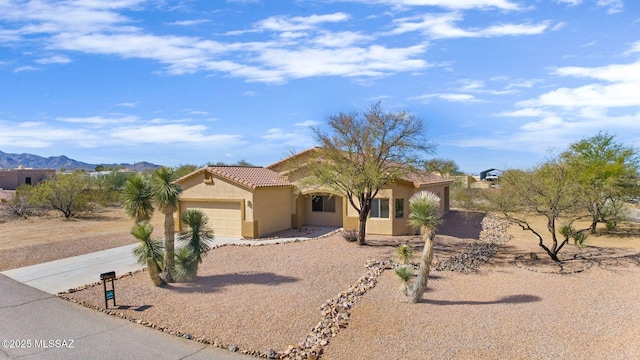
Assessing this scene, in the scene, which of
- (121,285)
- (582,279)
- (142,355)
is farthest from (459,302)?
(121,285)

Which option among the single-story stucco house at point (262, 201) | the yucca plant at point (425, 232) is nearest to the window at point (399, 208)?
the single-story stucco house at point (262, 201)

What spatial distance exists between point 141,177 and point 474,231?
19256 millimetres

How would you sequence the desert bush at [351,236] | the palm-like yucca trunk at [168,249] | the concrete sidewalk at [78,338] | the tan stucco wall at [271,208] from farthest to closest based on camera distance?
the tan stucco wall at [271,208] < the desert bush at [351,236] < the palm-like yucca trunk at [168,249] < the concrete sidewalk at [78,338]

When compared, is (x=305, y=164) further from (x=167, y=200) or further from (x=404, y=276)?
(x=404, y=276)

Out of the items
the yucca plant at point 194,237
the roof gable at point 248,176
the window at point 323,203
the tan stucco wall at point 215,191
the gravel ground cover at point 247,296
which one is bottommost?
the gravel ground cover at point 247,296

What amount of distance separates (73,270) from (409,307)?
490 inches

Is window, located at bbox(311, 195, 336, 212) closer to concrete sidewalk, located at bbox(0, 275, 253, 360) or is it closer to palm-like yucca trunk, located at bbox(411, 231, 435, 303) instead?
palm-like yucca trunk, located at bbox(411, 231, 435, 303)

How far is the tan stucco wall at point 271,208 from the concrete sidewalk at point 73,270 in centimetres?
663

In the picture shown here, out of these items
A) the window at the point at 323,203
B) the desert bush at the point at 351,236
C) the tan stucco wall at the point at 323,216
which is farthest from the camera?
the window at the point at 323,203

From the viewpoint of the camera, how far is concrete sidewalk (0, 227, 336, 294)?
540 inches

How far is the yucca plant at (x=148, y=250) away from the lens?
1282 centimetres

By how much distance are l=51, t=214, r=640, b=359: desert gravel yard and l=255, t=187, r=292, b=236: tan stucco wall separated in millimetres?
5204

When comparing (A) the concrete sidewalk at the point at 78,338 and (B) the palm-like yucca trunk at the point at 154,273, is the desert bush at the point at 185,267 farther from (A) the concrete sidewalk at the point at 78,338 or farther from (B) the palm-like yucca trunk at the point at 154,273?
(A) the concrete sidewalk at the point at 78,338

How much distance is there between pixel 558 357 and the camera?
8.55m
